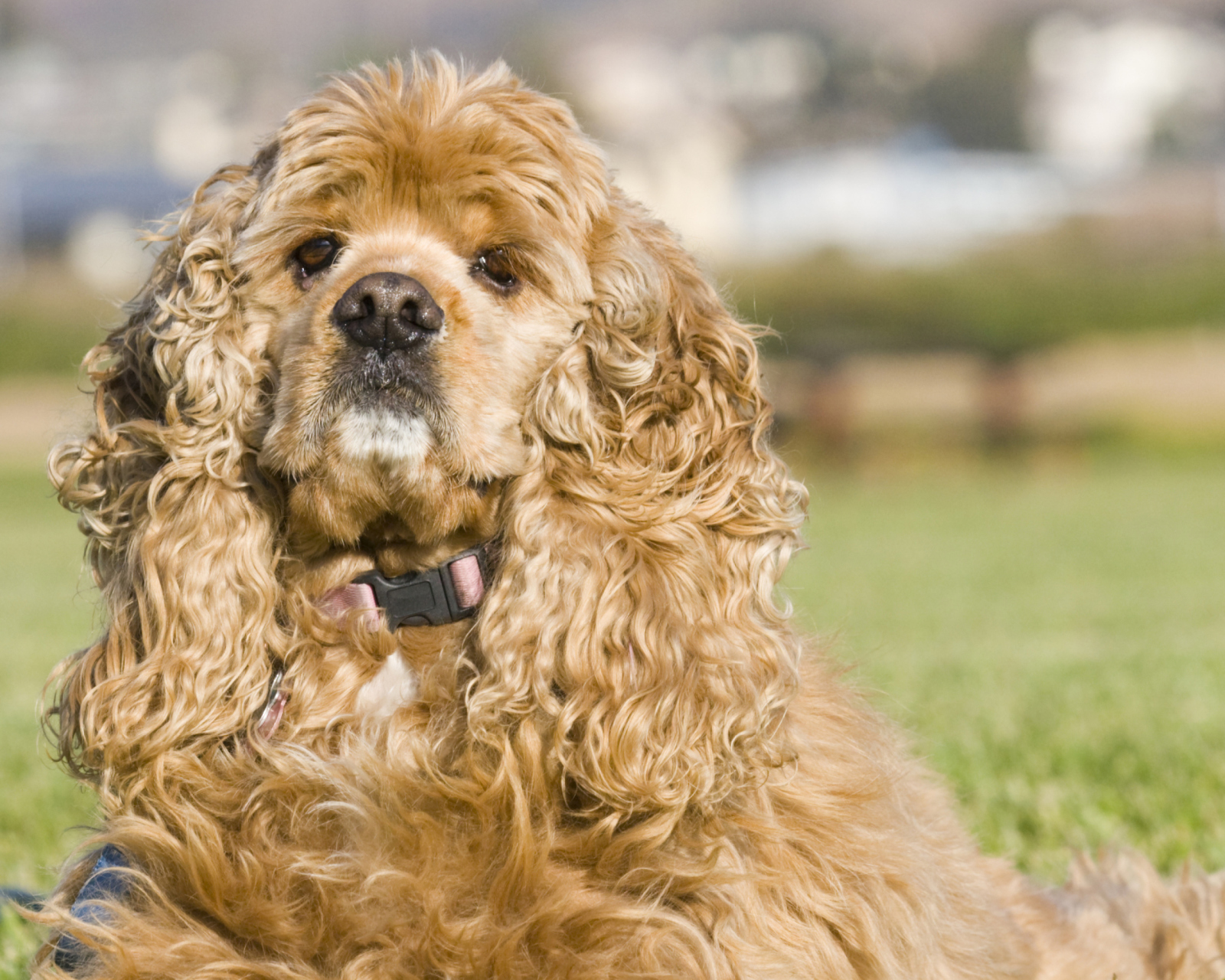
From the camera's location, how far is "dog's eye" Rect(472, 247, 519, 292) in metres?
2.97

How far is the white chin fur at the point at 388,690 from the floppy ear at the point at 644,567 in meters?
A: 0.17

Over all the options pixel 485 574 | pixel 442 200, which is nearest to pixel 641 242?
pixel 442 200

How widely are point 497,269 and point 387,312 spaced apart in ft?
1.00

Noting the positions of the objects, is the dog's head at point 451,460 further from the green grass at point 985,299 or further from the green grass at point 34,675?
the green grass at point 985,299

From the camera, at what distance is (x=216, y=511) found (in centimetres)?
294

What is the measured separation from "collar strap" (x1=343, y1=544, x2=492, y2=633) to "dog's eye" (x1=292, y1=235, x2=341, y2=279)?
62 centimetres

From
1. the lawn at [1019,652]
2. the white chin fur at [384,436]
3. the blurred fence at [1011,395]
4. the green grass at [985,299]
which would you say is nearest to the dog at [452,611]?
the white chin fur at [384,436]

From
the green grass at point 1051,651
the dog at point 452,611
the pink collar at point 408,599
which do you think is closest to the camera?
the dog at point 452,611

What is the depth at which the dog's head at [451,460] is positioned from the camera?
110 inches

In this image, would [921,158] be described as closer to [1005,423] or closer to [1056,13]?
[1005,423]

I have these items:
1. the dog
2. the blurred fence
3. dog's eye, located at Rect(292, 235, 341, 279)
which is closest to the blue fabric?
the dog

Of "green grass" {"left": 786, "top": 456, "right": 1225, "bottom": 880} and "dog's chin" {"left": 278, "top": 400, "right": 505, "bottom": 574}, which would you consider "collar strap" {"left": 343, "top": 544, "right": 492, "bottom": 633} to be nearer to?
"dog's chin" {"left": 278, "top": 400, "right": 505, "bottom": 574}

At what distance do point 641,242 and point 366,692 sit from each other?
1049 mm

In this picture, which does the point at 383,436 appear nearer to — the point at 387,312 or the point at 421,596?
the point at 387,312
